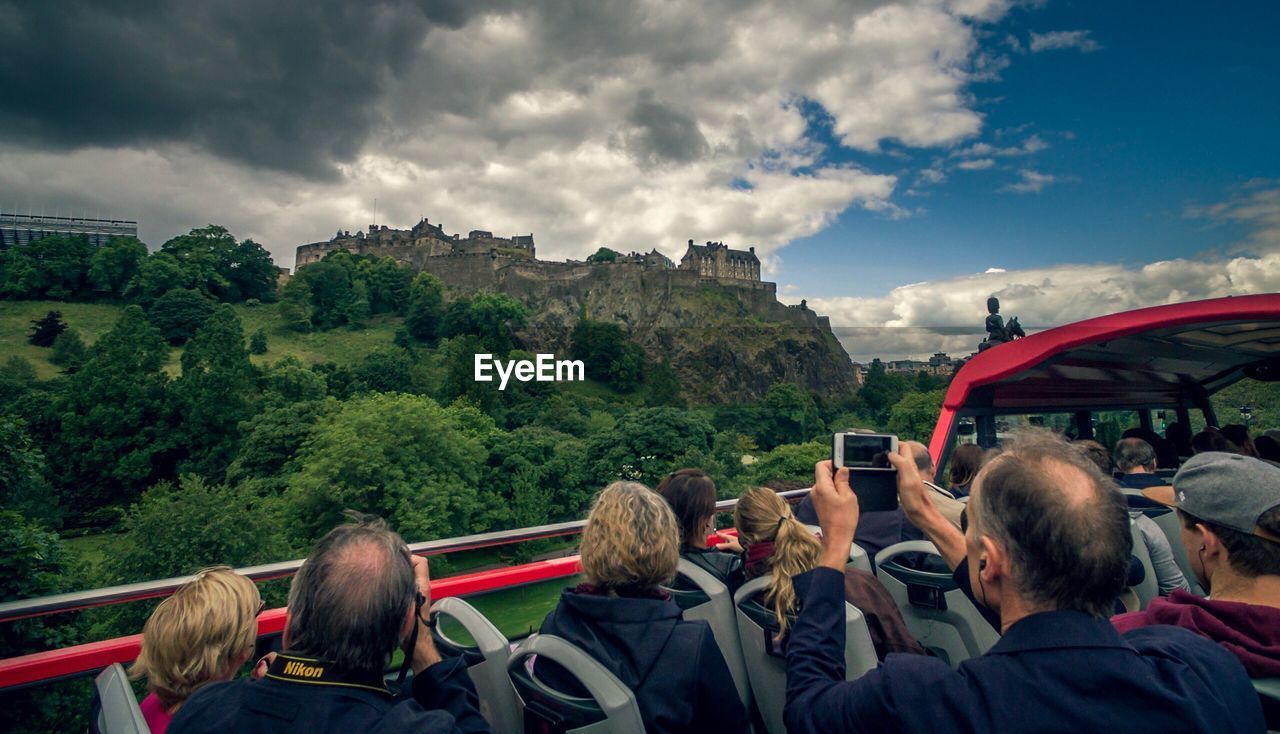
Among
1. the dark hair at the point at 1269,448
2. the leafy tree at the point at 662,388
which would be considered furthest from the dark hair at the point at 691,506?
the leafy tree at the point at 662,388

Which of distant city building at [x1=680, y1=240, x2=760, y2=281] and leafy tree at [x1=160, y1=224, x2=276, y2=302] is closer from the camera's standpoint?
leafy tree at [x1=160, y1=224, x2=276, y2=302]

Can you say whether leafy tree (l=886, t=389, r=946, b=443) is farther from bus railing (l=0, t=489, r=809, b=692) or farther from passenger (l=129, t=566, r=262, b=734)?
passenger (l=129, t=566, r=262, b=734)

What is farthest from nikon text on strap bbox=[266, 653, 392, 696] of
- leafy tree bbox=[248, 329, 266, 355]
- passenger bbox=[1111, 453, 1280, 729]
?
leafy tree bbox=[248, 329, 266, 355]

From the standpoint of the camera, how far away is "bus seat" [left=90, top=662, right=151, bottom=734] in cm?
154

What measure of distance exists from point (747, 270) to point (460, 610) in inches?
3875

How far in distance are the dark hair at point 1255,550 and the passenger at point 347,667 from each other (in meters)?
1.95

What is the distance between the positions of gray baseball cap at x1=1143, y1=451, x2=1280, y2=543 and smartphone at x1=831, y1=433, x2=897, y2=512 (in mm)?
725

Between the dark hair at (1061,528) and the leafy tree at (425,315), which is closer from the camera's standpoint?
the dark hair at (1061,528)

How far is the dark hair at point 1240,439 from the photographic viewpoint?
18.1 ft

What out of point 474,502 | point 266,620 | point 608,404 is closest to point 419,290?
point 608,404

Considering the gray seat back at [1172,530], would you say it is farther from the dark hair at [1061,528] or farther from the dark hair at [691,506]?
the dark hair at [1061,528]

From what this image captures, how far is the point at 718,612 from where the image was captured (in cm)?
243

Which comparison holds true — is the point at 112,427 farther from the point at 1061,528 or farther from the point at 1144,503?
the point at 1061,528

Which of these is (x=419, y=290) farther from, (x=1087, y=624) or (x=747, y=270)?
(x=1087, y=624)
